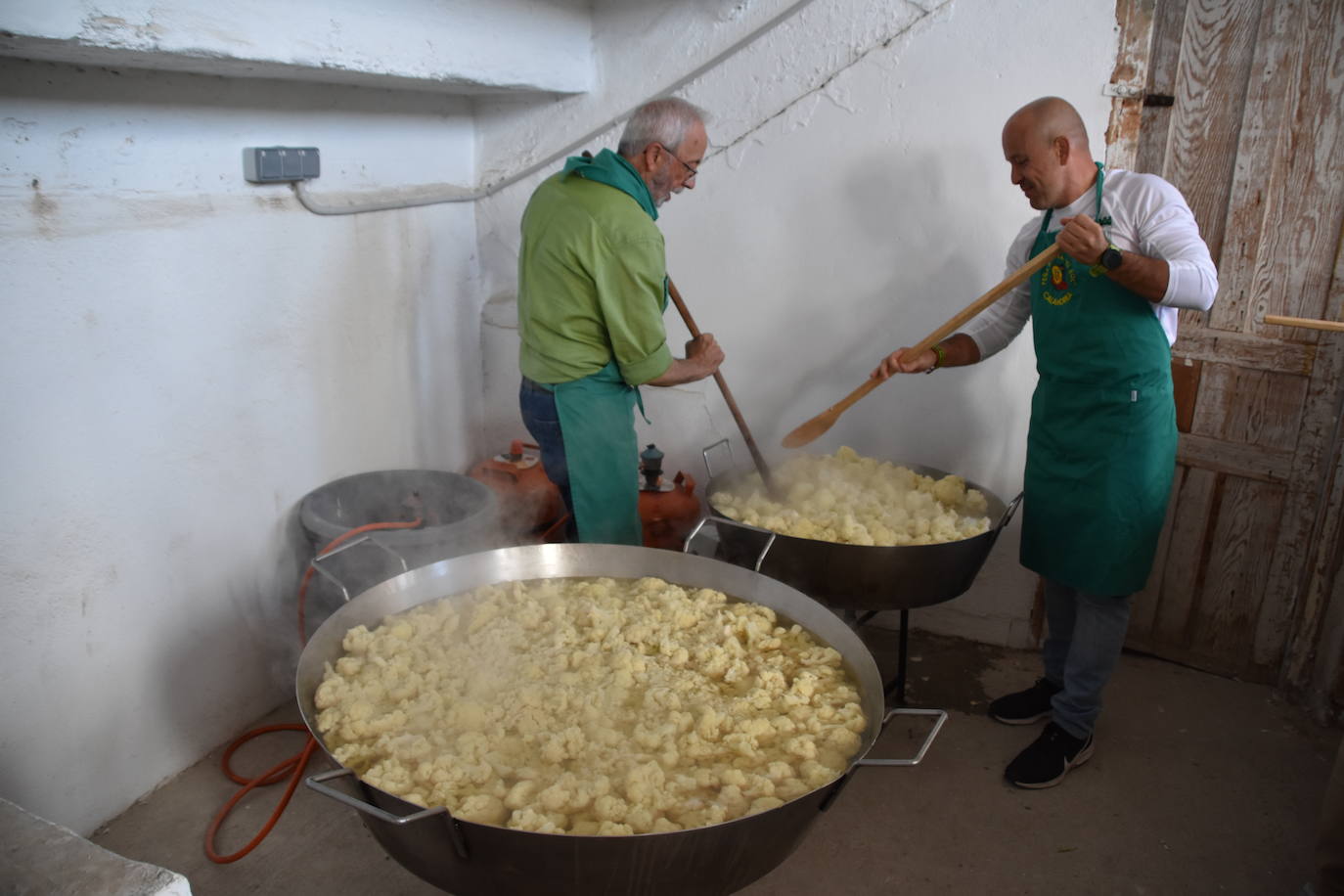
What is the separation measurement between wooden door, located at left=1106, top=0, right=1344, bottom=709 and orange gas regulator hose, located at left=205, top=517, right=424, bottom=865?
2.71 meters

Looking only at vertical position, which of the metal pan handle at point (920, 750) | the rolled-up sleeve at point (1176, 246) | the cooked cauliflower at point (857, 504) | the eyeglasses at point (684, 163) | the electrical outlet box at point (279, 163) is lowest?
the metal pan handle at point (920, 750)

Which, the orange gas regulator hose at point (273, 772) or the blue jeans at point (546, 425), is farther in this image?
the blue jeans at point (546, 425)

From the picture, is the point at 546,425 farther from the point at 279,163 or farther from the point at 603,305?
the point at 279,163

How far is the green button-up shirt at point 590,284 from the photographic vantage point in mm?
2691

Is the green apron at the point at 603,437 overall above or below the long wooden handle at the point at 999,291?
below

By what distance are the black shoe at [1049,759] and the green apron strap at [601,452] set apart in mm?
1409

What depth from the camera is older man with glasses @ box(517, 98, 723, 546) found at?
8.87ft

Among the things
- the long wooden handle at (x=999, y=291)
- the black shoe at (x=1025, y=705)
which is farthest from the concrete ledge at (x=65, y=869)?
the black shoe at (x=1025, y=705)

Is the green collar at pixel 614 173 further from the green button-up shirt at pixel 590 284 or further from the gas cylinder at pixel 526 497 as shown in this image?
the gas cylinder at pixel 526 497

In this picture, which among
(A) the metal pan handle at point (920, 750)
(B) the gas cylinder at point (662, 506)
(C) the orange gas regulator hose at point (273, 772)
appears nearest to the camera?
(A) the metal pan handle at point (920, 750)

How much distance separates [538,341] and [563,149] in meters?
1.24

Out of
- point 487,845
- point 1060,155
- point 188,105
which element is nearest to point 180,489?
point 188,105

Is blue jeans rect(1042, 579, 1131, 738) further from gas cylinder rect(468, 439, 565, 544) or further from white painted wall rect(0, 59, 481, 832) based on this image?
white painted wall rect(0, 59, 481, 832)

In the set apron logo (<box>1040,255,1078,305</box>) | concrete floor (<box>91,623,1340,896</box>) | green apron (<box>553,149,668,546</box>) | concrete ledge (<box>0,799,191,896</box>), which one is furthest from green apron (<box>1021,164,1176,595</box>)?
concrete ledge (<box>0,799,191,896</box>)
